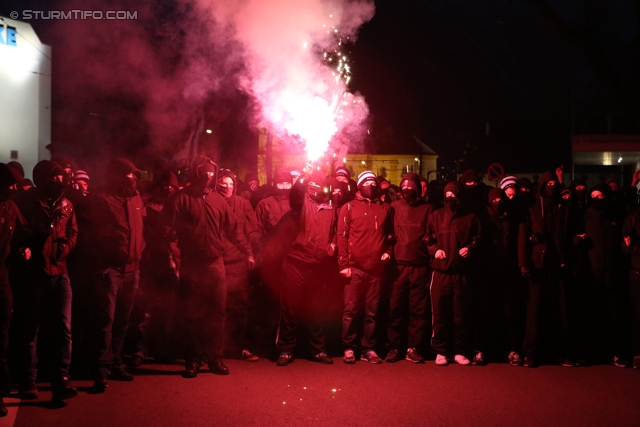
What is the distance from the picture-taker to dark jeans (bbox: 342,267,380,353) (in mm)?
8094

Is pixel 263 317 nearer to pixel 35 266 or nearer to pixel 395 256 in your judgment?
pixel 395 256

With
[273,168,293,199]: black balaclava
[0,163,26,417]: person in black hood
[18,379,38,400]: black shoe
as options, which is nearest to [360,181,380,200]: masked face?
[273,168,293,199]: black balaclava

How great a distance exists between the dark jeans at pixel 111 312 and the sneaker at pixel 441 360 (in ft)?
12.3

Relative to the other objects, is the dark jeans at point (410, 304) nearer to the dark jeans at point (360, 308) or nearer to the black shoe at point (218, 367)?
the dark jeans at point (360, 308)

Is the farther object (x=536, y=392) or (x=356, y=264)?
(x=356, y=264)

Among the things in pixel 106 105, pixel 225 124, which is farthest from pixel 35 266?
pixel 106 105

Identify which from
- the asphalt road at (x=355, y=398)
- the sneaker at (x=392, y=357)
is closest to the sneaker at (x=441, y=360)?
the asphalt road at (x=355, y=398)

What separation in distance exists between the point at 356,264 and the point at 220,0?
15.8ft

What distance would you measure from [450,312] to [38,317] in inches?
189

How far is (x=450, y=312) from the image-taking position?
7.97 meters

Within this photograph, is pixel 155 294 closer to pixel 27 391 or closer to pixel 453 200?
pixel 27 391

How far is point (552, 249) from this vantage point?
7.98 metres

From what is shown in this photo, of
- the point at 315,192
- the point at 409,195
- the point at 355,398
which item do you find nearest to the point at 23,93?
the point at 315,192

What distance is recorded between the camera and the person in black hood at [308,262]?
7.95m
